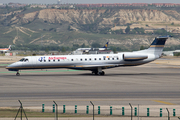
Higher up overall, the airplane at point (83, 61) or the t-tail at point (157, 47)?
the t-tail at point (157, 47)

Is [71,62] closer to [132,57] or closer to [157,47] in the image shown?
[132,57]

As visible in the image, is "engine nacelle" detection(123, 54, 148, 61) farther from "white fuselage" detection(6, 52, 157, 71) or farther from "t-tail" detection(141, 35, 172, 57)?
"t-tail" detection(141, 35, 172, 57)

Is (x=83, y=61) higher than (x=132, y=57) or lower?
lower

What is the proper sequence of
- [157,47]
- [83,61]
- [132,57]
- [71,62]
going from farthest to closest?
[157,47] → [132,57] → [83,61] → [71,62]

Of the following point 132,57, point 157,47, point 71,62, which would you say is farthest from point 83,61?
point 157,47

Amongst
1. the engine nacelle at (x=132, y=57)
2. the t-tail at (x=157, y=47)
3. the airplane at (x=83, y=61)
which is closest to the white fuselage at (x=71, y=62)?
the airplane at (x=83, y=61)

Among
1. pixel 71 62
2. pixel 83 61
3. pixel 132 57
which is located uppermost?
pixel 132 57

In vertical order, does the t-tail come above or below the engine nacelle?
above

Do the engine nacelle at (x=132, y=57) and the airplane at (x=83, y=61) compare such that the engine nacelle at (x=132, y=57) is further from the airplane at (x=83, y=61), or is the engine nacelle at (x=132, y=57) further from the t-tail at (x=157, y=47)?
the t-tail at (x=157, y=47)

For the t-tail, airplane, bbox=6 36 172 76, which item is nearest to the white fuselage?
airplane, bbox=6 36 172 76

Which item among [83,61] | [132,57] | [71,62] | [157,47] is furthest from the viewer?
[157,47]

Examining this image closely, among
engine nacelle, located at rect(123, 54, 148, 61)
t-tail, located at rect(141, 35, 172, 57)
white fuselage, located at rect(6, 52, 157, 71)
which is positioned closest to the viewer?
white fuselage, located at rect(6, 52, 157, 71)

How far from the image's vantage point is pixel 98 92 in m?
28.4

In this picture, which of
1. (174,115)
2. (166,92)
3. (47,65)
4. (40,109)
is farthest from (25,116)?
(47,65)
